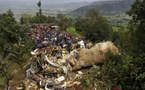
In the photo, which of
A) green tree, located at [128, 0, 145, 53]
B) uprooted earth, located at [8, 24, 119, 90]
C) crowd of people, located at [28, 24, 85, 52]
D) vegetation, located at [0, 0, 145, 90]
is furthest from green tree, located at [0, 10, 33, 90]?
green tree, located at [128, 0, 145, 53]

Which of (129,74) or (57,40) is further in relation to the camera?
(57,40)

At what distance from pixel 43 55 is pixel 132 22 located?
22.2 feet

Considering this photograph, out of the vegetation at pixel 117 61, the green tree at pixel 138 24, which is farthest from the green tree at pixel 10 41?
the green tree at pixel 138 24

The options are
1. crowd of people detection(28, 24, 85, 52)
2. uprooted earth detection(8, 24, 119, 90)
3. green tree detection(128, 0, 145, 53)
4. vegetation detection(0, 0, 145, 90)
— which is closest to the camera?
vegetation detection(0, 0, 145, 90)

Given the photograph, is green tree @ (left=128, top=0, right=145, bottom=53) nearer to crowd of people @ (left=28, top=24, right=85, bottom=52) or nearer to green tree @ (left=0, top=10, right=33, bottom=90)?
crowd of people @ (left=28, top=24, right=85, bottom=52)

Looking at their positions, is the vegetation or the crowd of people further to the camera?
the crowd of people

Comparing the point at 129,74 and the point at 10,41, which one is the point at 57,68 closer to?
the point at 129,74

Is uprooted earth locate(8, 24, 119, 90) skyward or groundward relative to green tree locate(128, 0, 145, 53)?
groundward

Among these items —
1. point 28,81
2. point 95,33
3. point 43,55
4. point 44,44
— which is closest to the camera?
point 28,81

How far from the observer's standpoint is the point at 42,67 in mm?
9633

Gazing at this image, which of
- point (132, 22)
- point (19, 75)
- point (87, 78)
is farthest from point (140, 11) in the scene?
point (19, 75)

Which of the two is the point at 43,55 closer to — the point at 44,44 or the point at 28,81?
the point at 28,81

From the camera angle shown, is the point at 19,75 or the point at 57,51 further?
the point at 57,51

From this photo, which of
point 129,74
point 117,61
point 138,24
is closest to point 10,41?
point 117,61
